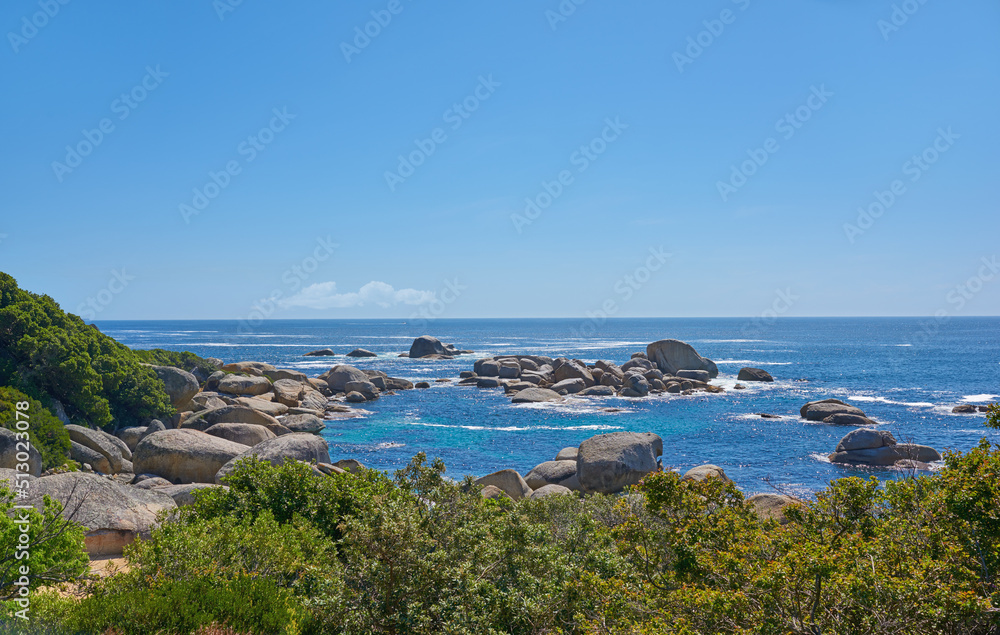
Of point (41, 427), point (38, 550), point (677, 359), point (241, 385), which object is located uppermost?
point (38, 550)

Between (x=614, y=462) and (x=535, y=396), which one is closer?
(x=614, y=462)

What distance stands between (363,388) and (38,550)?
156 feet

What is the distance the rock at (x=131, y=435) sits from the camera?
90.9ft

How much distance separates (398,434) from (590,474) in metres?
17.2

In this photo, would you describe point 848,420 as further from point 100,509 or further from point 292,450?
point 100,509

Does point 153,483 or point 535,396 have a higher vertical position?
point 153,483

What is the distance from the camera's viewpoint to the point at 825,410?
41.3m

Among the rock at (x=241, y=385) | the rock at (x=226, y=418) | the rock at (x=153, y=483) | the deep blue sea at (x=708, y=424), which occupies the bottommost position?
the deep blue sea at (x=708, y=424)

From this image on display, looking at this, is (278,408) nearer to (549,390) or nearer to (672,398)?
(549,390)

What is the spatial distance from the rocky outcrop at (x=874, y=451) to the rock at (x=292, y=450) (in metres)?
25.4

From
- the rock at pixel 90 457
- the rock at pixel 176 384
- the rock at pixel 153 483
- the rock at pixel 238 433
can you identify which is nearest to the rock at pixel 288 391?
the rock at pixel 176 384

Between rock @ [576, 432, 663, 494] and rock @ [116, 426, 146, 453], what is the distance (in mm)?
20485

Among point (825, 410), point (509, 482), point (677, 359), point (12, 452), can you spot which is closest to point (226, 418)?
point (12, 452)

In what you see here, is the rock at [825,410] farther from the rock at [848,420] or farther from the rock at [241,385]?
the rock at [241,385]
